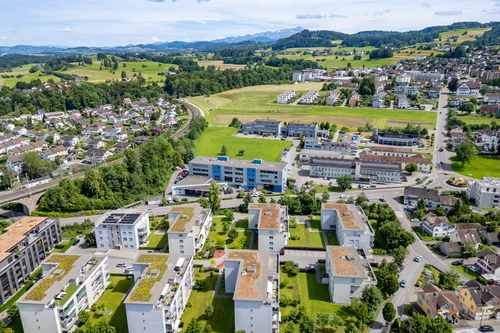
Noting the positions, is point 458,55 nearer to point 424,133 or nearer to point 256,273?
point 424,133

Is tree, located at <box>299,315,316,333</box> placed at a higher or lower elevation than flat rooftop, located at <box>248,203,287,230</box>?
lower

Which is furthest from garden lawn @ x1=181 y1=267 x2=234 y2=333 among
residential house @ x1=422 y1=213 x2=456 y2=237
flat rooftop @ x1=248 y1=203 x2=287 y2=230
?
residential house @ x1=422 y1=213 x2=456 y2=237

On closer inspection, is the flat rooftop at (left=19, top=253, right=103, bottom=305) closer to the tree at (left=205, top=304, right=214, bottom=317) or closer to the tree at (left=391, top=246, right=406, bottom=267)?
the tree at (left=205, top=304, right=214, bottom=317)

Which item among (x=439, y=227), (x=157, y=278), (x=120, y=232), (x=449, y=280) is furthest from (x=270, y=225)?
(x=439, y=227)

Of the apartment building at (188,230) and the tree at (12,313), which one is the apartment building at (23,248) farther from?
the apartment building at (188,230)

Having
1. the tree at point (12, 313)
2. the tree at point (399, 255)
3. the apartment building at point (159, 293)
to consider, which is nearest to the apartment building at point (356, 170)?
the tree at point (399, 255)

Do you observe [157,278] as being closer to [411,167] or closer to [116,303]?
[116,303]
